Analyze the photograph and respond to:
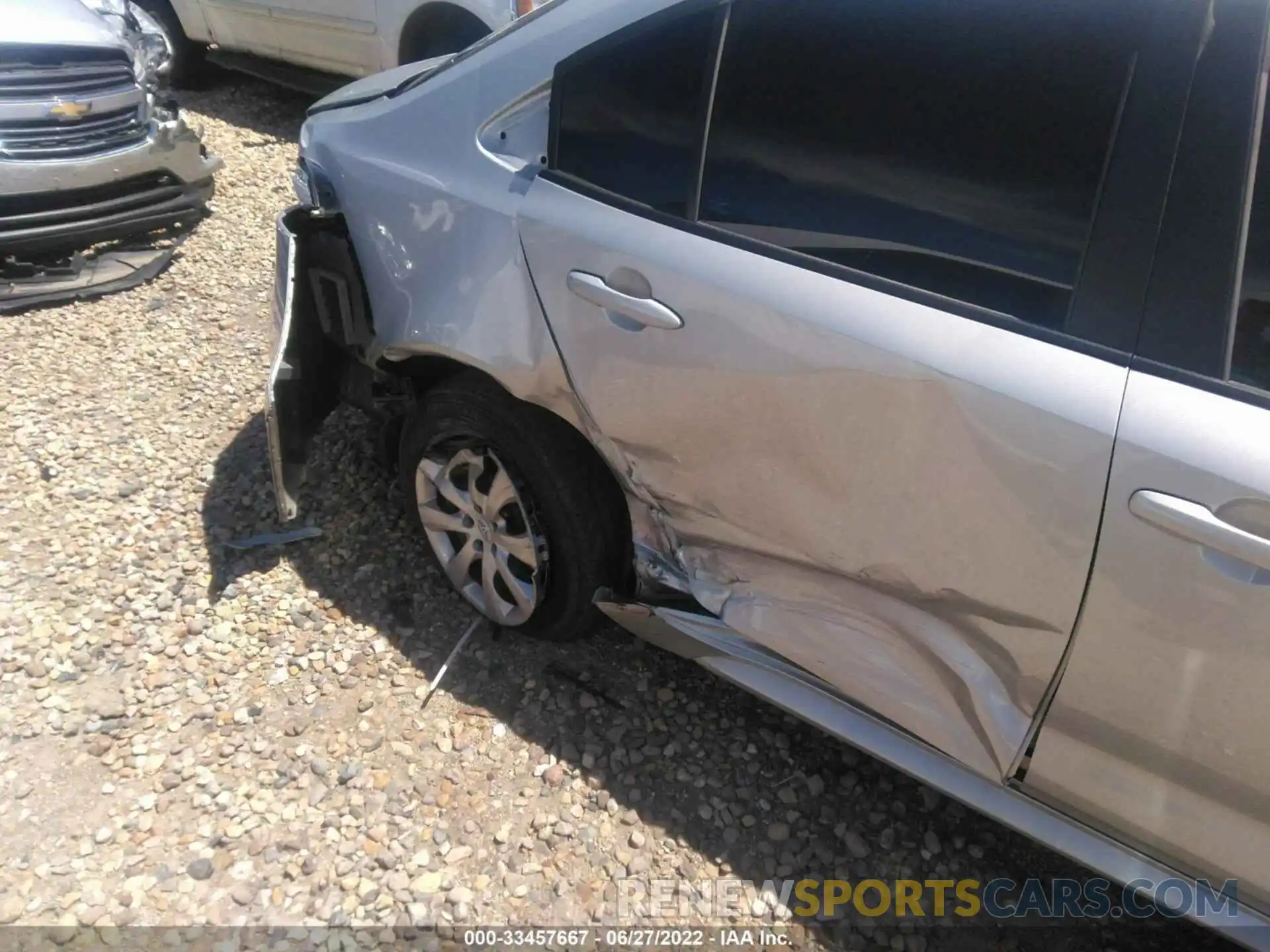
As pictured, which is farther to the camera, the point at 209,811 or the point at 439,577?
the point at 439,577

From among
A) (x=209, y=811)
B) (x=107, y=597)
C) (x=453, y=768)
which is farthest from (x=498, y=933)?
(x=107, y=597)

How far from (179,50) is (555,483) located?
6.83 meters

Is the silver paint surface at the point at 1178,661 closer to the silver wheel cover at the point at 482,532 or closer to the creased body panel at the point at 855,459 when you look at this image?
the creased body panel at the point at 855,459

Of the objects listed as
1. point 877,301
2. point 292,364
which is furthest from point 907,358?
point 292,364

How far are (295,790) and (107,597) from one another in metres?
1.01

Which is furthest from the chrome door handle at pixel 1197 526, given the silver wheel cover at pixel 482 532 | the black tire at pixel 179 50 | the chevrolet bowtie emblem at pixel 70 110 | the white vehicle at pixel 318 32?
the black tire at pixel 179 50

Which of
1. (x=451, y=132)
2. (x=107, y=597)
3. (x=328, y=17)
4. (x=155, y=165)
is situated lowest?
(x=107, y=597)

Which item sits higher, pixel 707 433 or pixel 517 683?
pixel 707 433

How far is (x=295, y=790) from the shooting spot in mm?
2277

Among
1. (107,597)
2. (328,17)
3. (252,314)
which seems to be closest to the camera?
(107,597)

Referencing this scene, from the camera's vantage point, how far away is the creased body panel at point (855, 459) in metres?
1.48

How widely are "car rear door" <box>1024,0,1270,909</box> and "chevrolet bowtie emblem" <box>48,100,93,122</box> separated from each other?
15.8 feet

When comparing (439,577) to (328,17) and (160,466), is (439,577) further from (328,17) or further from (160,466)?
(328,17)

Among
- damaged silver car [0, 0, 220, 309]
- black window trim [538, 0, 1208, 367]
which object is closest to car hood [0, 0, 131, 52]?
damaged silver car [0, 0, 220, 309]
